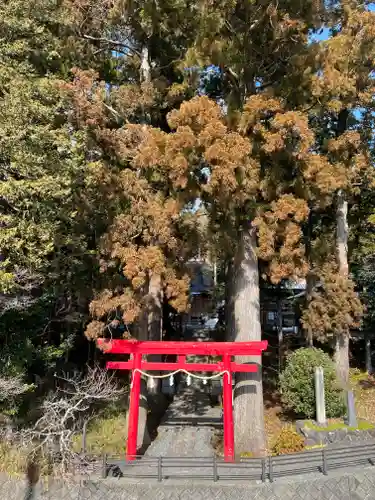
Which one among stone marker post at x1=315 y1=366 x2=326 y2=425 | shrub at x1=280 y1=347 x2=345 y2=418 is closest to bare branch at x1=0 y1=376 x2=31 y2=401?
shrub at x1=280 y1=347 x2=345 y2=418

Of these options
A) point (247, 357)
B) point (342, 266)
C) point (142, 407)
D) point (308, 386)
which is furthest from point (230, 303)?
point (142, 407)

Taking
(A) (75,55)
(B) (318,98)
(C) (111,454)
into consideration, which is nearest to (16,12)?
(A) (75,55)

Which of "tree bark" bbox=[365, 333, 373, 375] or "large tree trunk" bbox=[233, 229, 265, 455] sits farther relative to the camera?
"tree bark" bbox=[365, 333, 373, 375]

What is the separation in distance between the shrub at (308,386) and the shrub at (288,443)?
5.19 ft

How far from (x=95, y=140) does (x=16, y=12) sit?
3204mm

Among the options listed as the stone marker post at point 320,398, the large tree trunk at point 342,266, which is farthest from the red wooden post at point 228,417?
the large tree trunk at point 342,266

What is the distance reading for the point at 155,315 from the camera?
13.3 meters

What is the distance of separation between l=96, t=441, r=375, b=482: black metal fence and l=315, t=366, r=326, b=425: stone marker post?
89.8 inches

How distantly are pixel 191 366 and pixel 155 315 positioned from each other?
11.3 feet

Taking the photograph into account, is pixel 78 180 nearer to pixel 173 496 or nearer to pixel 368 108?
pixel 173 496

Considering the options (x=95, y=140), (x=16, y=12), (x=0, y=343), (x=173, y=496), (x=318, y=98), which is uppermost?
(x=16, y=12)

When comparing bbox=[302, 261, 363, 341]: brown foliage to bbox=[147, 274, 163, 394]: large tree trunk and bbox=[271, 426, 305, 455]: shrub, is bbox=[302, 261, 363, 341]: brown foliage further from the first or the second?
bbox=[147, 274, 163, 394]: large tree trunk

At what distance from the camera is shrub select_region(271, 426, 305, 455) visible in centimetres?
991

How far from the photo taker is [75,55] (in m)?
11.9
